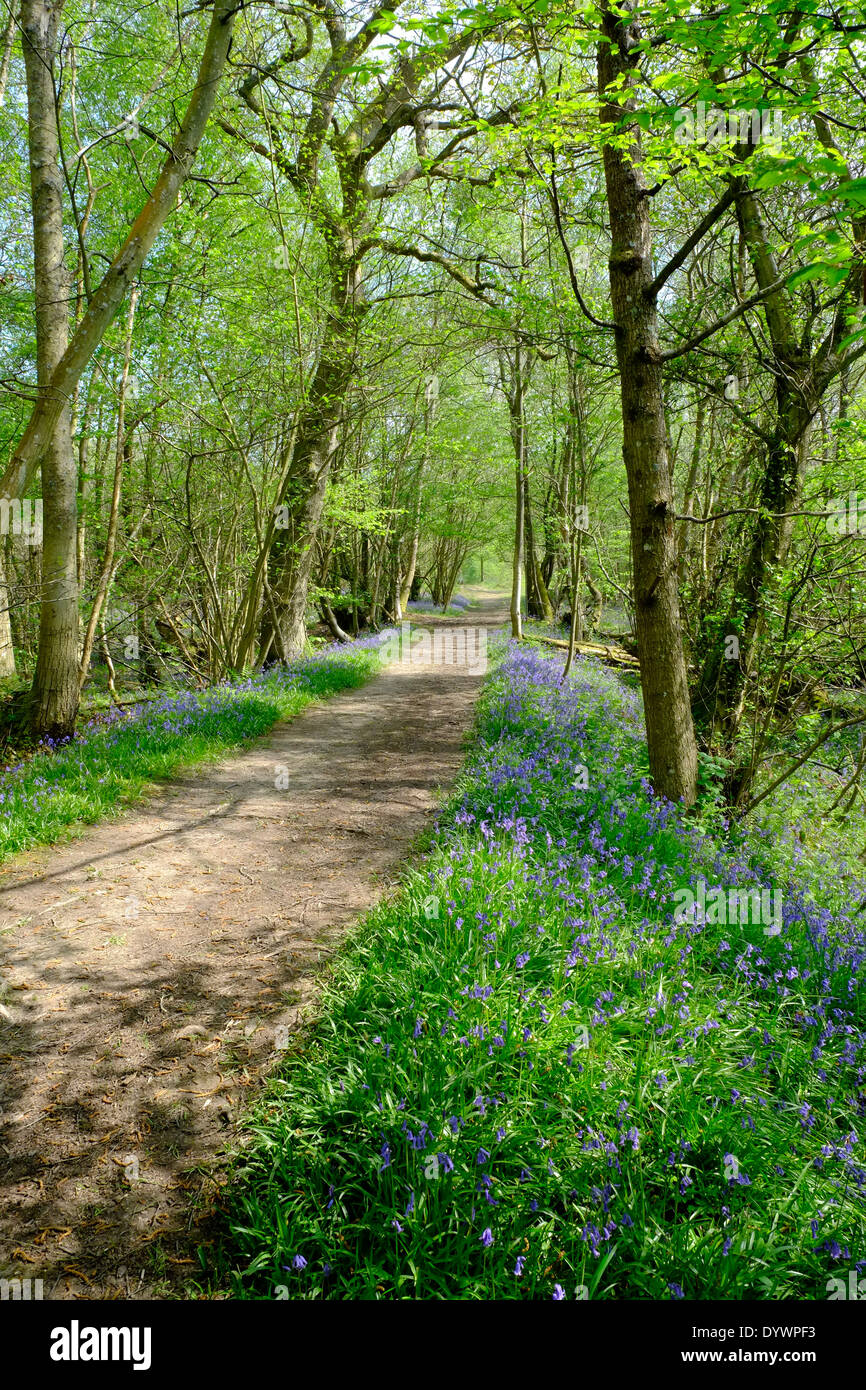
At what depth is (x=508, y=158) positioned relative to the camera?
616 centimetres

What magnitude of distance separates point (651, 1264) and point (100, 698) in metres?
12.2

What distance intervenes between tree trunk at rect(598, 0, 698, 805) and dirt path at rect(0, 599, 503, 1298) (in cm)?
250

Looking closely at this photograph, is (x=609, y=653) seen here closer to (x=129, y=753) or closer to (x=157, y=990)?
(x=129, y=753)

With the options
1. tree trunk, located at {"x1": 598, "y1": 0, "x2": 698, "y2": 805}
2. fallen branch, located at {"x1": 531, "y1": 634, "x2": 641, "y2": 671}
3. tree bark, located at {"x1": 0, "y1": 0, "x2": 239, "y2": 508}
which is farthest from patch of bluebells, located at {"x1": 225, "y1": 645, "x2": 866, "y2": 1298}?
fallen branch, located at {"x1": 531, "y1": 634, "x2": 641, "y2": 671}

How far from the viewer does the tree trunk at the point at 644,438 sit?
5.20 m

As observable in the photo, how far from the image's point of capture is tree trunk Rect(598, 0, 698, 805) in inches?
205

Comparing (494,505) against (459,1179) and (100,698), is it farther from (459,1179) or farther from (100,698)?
(459,1179)

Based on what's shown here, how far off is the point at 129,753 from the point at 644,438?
587 cm

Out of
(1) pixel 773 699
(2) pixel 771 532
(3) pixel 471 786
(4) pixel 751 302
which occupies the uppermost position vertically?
(4) pixel 751 302

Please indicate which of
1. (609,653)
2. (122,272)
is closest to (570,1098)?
(122,272)

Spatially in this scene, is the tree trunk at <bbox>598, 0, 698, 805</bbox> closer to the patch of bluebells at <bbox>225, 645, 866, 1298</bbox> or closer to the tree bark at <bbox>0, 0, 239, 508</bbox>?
the patch of bluebells at <bbox>225, 645, 866, 1298</bbox>

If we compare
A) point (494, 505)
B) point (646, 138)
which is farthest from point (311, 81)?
point (494, 505)

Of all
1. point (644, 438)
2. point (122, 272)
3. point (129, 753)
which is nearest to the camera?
point (644, 438)

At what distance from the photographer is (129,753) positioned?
688 centimetres
